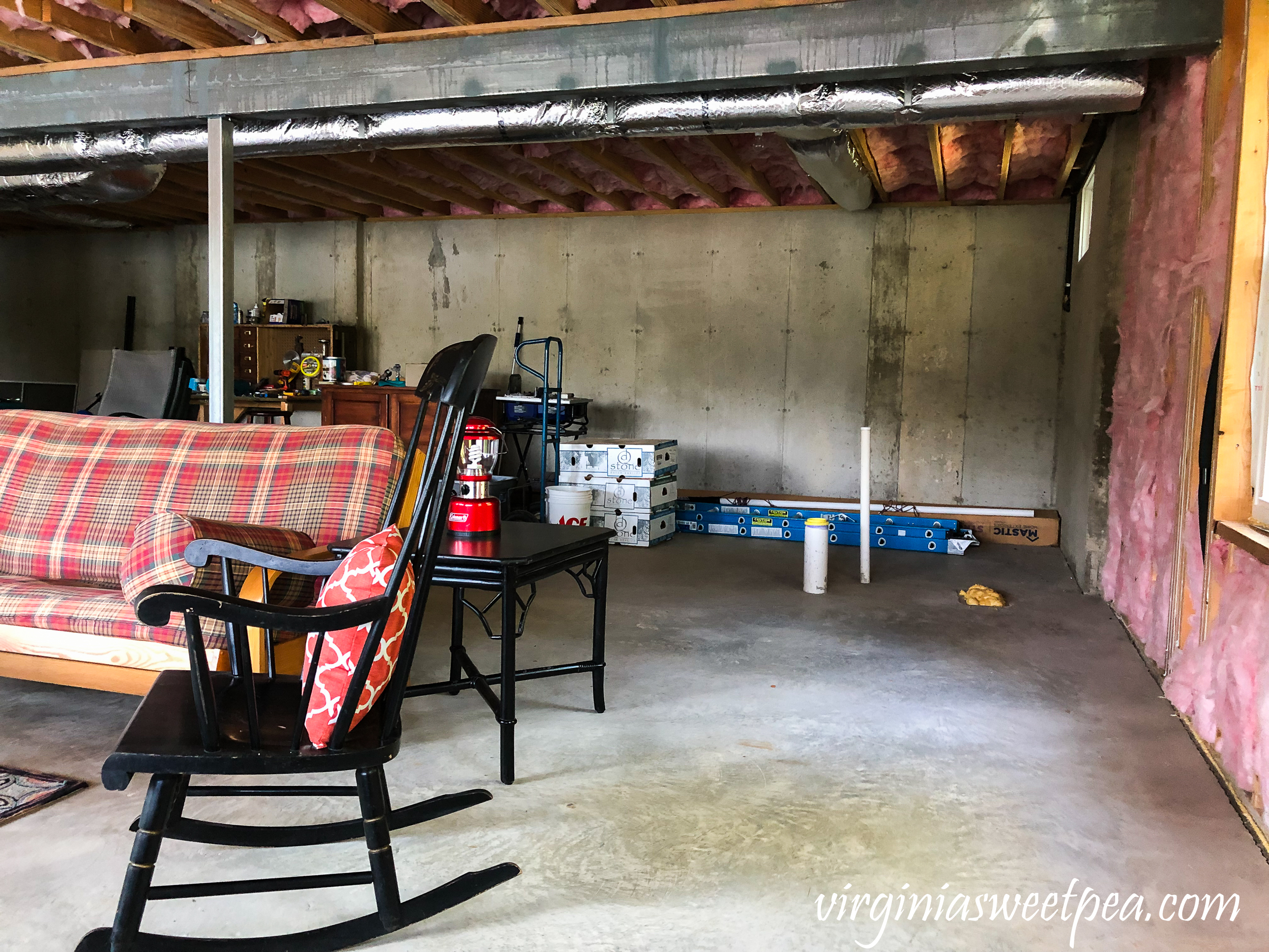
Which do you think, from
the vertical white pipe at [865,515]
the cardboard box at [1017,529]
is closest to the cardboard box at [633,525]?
the vertical white pipe at [865,515]

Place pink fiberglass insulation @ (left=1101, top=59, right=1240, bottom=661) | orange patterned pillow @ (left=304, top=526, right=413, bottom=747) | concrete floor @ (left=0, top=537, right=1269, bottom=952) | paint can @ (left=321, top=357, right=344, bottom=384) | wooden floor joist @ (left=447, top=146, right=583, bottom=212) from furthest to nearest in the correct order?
paint can @ (left=321, top=357, right=344, bottom=384) → wooden floor joist @ (left=447, top=146, right=583, bottom=212) → pink fiberglass insulation @ (left=1101, top=59, right=1240, bottom=661) → concrete floor @ (left=0, top=537, right=1269, bottom=952) → orange patterned pillow @ (left=304, top=526, right=413, bottom=747)

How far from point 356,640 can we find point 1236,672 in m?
2.45

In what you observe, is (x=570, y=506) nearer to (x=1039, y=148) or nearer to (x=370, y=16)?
(x=370, y=16)

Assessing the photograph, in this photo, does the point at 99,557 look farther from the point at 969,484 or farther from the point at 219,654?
the point at 969,484

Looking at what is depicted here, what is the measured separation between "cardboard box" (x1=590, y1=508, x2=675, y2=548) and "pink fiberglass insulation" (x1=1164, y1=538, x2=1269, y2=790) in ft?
13.3

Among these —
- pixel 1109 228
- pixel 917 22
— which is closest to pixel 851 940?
pixel 917 22

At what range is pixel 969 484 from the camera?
7762 millimetres

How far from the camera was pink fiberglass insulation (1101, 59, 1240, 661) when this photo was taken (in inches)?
127

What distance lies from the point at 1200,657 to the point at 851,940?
1866 millimetres

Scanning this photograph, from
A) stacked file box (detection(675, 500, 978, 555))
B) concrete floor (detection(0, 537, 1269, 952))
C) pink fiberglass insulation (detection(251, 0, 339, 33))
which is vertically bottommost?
concrete floor (detection(0, 537, 1269, 952))

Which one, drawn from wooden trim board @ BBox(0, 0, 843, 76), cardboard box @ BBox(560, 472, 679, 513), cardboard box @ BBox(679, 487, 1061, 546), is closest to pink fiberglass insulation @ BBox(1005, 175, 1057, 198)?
cardboard box @ BBox(679, 487, 1061, 546)

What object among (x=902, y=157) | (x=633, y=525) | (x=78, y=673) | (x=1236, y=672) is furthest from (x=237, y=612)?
(x=902, y=157)

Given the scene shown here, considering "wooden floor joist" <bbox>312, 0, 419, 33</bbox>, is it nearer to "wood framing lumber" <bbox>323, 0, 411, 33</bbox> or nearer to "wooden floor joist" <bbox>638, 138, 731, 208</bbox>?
"wood framing lumber" <bbox>323, 0, 411, 33</bbox>

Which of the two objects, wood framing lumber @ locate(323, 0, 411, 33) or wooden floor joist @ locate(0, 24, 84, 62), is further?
wooden floor joist @ locate(0, 24, 84, 62)
